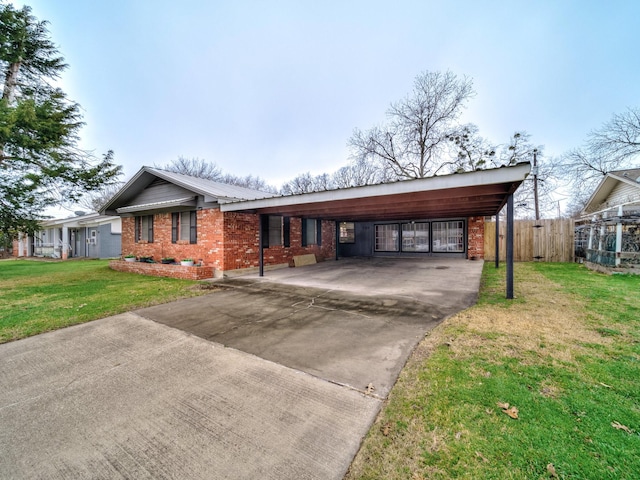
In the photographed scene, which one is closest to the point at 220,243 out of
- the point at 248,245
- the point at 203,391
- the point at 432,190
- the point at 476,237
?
the point at 248,245

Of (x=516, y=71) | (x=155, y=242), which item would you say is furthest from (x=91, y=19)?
(x=516, y=71)

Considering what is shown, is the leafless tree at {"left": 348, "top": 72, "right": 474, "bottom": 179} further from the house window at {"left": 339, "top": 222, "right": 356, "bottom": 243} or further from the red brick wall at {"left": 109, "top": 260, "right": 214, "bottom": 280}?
the red brick wall at {"left": 109, "top": 260, "right": 214, "bottom": 280}

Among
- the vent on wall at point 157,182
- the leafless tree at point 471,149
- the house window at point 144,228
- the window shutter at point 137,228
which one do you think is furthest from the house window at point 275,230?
the leafless tree at point 471,149

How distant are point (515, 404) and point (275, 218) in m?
9.79

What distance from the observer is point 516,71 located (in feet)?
44.4

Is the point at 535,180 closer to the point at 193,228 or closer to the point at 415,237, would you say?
the point at 415,237

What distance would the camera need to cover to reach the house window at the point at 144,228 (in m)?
11.5

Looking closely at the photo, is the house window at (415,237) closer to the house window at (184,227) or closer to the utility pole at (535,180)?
the house window at (184,227)

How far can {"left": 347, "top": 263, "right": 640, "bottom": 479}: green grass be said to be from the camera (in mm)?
1604

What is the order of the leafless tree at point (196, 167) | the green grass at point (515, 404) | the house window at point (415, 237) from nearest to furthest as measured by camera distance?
1. the green grass at point (515, 404)
2. the house window at point (415, 237)
3. the leafless tree at point (196, 167)

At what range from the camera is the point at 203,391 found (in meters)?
2.51

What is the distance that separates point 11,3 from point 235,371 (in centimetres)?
1516

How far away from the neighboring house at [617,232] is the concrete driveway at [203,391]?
8397 mm

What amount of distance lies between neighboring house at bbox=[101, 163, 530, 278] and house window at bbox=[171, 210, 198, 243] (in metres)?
0.04
